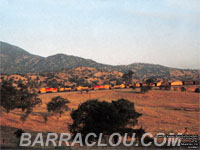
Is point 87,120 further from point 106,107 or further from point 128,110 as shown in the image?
point 128,110

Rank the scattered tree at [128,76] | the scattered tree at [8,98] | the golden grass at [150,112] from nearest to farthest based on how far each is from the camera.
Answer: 1. the golden grass at [150,112]
2. the scattered tree at [8,98]
3. the scattered tree at [128,76]

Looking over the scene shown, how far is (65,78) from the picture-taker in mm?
177250

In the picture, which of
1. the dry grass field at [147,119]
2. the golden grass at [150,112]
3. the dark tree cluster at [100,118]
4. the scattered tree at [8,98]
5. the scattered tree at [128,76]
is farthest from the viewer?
the scattered tree at [128,76]

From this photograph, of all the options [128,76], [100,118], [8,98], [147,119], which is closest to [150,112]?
[147,119]

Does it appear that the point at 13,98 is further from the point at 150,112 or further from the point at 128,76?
the point at 128,76

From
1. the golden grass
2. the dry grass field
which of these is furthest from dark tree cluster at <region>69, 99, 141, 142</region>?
the golden grass

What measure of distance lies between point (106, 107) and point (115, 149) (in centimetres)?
575

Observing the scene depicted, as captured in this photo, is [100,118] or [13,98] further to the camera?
[13,98]

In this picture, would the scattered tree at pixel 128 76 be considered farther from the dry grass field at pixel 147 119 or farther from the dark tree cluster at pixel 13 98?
the dark tree cluster at pixel 13 98

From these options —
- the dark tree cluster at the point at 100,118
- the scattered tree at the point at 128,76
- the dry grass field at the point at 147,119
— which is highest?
the scattered tree at the point at 128,76

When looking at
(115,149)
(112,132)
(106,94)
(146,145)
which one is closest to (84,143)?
(112,132)

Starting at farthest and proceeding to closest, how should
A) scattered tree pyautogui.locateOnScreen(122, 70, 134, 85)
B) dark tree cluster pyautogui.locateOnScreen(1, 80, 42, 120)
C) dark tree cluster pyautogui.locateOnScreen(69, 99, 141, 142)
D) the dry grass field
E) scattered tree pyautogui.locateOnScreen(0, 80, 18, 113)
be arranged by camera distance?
1. scattered tree pyautogui.locateOnScreen(122, 70, 134, 85)
2. dark tree cluster pyautogui.locateOnScreen(1, 80, 42, 120)
3. scattered tree pyautogui.locateOnScreen(0, 80, 18, 113)
4. the dry grass field
5. dark tree cluster pyautogui.locateOnScreen(69, 99, 141, 142)

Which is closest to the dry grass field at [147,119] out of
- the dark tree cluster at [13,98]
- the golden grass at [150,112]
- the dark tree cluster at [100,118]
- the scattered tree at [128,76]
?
the golden grass at [150,112]

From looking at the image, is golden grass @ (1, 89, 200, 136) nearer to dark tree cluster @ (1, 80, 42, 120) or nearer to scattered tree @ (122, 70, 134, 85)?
dark tree cluster @ (1, 80, 42, 120)
